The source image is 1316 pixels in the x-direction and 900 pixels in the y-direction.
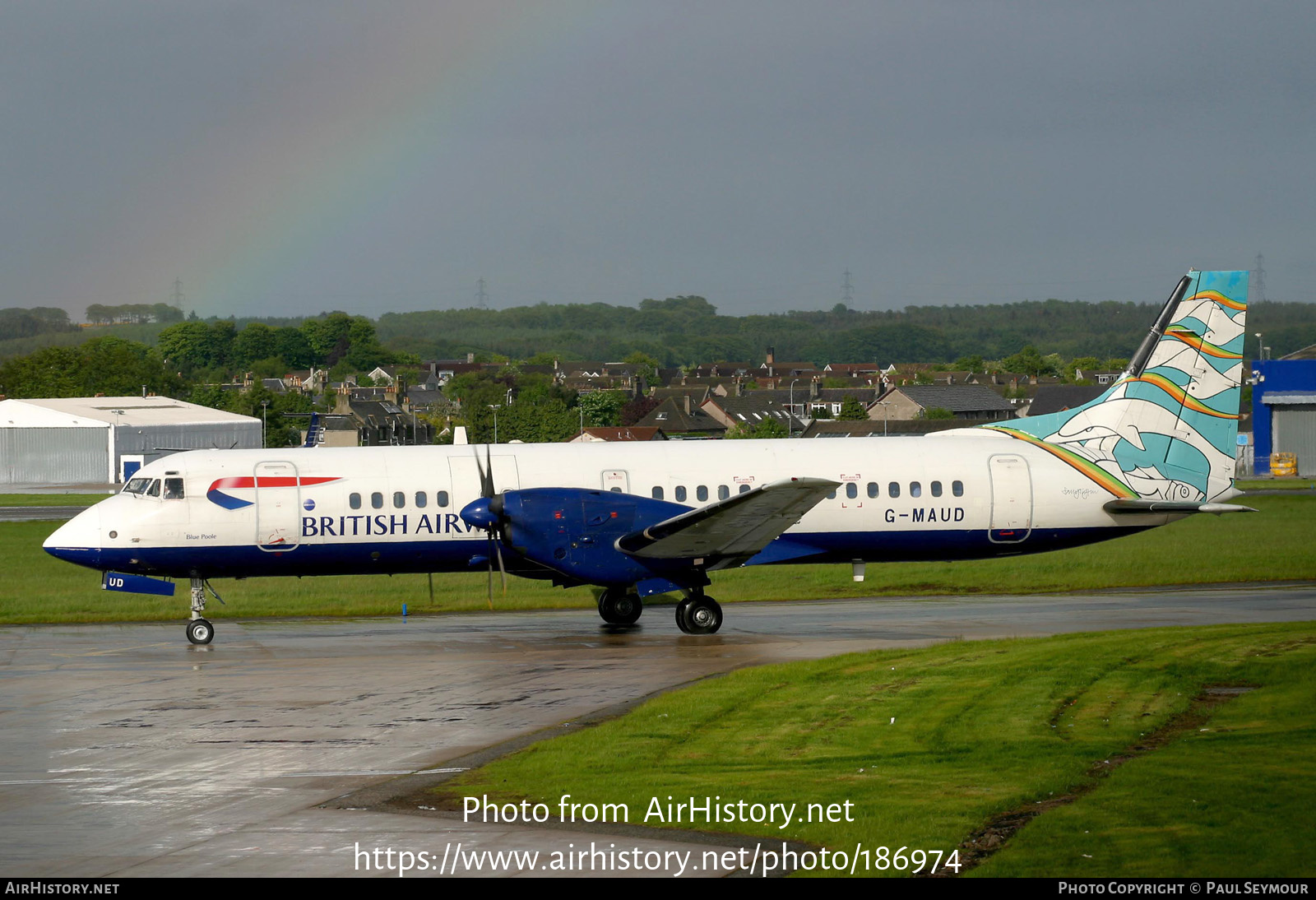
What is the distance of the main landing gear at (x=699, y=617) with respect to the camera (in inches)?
1009

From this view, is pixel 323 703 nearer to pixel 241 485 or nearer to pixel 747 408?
pixel 241 485

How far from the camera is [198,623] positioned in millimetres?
25672

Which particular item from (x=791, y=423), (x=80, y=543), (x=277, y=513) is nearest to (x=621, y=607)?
(x=277, y=513)

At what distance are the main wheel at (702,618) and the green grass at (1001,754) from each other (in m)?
4.62

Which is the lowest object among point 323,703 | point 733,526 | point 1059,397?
point 323,703

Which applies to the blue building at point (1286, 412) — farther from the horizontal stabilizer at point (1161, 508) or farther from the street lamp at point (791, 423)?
the horizontal stabilizer at point (1161, 508)

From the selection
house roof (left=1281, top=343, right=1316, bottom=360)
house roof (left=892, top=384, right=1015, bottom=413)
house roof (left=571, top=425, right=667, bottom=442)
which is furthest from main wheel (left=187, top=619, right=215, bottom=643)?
house roof (left=892, top=384, right=1015, bottom=413)

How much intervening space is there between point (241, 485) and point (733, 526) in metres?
9.86

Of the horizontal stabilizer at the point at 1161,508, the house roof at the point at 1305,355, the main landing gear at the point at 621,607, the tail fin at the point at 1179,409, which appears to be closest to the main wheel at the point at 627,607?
the main landing gear at the point at 621,607

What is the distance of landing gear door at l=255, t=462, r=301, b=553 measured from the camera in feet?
84.8

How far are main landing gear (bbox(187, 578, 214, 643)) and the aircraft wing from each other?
27.2 feet

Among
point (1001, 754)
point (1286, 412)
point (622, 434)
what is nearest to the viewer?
point (1001, 754)

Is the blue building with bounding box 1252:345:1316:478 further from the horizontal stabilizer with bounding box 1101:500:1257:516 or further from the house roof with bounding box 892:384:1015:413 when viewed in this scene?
the horizontal stabilizer with bounding box 1101:500:1257:516
